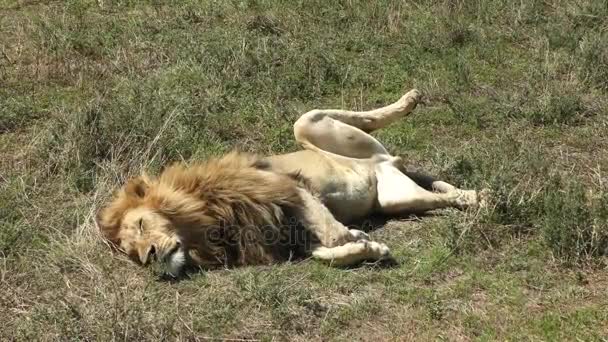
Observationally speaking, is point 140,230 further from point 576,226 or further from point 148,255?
point 576,226

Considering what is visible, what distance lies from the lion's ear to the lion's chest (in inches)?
45.8

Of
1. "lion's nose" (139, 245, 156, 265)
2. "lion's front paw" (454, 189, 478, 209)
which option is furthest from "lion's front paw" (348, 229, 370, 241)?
"lion's nose" (139, 245, 156, 265)

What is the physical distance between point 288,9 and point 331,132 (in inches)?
132

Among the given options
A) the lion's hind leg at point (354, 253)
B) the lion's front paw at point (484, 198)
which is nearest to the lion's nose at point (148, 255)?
the lion's hind leg at point (354, 253)

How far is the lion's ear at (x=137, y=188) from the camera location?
518cm

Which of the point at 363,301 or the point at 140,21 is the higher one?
the point at 140,21

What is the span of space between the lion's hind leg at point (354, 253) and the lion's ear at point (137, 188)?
3.68 feet

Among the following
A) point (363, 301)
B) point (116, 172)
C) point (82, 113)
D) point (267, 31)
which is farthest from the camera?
point (267, 31)

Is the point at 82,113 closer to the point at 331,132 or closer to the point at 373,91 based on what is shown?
Answer: the point at 331,132

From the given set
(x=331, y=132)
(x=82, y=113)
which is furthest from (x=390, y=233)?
(x=82, y=113)

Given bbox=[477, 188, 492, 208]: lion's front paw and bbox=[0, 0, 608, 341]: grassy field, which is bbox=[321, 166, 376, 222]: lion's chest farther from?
bbox=[477, 188, 492, 208]: lion's front paw

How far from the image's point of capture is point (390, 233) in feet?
18.4

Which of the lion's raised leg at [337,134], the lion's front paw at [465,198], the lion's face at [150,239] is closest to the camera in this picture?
the lion's face at [150,239]

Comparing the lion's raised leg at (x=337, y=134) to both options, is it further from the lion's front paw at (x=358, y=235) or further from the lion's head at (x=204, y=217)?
the lion's front paw at (x=358, y=235)
